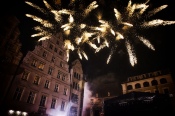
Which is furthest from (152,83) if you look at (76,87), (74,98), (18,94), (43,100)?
(18,94)

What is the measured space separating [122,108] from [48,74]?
15353 millimetres

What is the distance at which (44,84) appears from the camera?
22250 mm

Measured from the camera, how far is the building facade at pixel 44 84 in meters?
18.6

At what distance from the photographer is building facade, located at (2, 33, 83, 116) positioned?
61.1ft

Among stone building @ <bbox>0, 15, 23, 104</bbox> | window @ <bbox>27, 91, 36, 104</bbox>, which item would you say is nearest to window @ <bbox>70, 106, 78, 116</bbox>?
window @ <bbox>27, 91, 36, 104</bbox>

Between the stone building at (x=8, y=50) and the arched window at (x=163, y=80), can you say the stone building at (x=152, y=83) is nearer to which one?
the arched window at (x=163, y=80)

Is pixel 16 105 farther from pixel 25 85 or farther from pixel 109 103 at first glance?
pixel 109 103

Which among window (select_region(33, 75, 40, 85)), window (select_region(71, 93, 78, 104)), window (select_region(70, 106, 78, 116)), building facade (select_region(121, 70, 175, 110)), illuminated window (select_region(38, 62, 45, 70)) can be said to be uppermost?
building facade (select_region(121, 70, 175, 110))

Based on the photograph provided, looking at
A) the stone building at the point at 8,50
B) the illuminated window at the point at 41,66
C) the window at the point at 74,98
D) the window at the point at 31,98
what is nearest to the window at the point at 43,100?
the window at the point at 31,98

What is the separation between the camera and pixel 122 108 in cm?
1174

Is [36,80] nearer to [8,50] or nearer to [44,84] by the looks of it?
[44,84]

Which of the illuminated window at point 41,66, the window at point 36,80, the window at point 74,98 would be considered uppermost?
the illuminated window at point 41,66

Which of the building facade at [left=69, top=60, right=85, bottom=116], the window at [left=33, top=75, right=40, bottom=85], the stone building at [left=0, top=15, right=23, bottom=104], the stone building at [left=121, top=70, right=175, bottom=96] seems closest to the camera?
the stone building at [left=0, top=15, right=23, bottom=104]

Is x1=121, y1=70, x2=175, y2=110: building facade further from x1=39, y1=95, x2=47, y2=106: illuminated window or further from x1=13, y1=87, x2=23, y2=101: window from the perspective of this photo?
x1=13, y1=87, x2=23, y2=101: window
